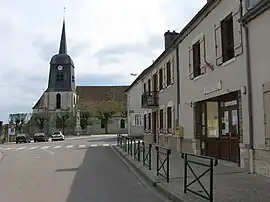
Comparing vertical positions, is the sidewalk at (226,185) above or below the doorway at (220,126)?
below

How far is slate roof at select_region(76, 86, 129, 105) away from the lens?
92.3 meters

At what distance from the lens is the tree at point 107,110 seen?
257 ft

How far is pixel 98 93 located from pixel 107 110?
1820 centimetres

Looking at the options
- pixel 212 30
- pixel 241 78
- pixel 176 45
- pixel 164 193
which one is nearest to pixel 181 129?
pixel 176 45

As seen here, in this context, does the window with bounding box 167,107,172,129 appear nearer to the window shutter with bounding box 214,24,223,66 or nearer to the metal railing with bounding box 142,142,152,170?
the metal railing with bounding box 142,142,152,170

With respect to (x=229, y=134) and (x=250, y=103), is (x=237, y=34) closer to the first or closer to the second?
(x=250, y=103)

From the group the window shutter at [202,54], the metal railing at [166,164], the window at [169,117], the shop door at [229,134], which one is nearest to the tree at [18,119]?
the window at [169,117]

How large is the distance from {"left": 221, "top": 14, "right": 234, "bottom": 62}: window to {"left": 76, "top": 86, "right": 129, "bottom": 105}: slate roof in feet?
250

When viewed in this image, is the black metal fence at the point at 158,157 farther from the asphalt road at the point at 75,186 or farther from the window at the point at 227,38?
the window at the point at 227,38

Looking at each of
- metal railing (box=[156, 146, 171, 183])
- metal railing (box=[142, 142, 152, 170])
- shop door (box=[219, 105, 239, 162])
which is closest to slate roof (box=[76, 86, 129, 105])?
metal railing (box=[142, 142, 152, 170])

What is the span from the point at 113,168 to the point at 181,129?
5.92 meters

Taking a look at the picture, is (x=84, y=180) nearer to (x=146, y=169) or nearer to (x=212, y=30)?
(x=146, y=169)

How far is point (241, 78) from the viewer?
41.9ft

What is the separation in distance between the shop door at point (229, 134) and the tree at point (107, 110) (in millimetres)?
62636
